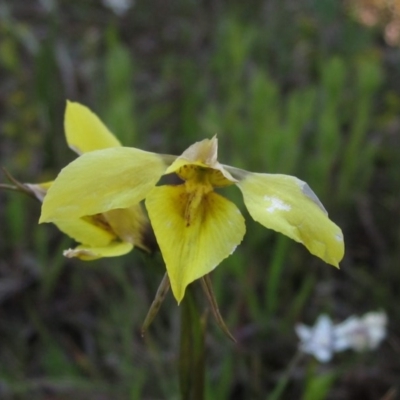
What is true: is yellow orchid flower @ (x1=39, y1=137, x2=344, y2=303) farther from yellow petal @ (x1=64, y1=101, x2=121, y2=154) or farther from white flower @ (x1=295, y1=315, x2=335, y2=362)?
white flower @ (x1=295, y1=315, x2=335, y2=362)

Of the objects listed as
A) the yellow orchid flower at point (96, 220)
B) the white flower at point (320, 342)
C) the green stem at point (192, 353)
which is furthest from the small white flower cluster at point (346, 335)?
the yellow orchid flower at point (96, 220)

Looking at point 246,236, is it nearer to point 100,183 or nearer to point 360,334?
point 360,334

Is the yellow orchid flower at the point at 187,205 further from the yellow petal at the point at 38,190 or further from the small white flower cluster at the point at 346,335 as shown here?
the small white flower cluster at the point at 346,335

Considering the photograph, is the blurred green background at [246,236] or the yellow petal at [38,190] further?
the blurred green background at [246,236]

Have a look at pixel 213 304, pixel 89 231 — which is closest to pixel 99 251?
pixel 89 231

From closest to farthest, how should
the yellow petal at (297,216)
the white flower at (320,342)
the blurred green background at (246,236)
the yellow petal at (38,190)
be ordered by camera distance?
the yellow petal at (297,216) < the yellow petal at (38,190) < the white flower at (320,342) < the blurred green background at (246,236)

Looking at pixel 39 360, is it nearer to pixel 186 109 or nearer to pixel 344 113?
pixel 186 109

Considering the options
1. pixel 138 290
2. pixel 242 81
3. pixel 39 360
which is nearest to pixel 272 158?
pixel 138 290
